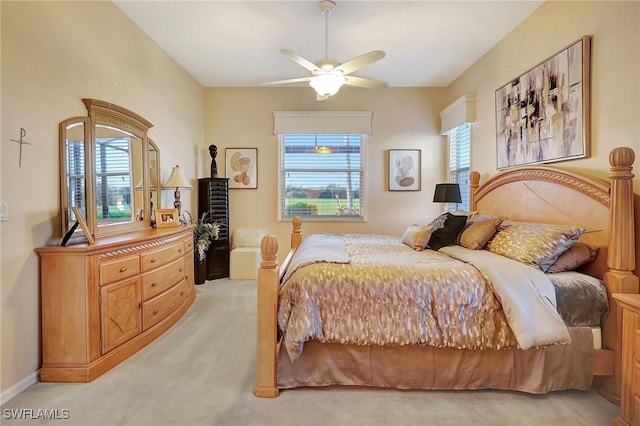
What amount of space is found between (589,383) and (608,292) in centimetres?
57

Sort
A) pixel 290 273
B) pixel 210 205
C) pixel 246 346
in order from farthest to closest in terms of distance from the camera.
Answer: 1. pixel 210 205
2. pixel 246 346
3. pixel 290 273

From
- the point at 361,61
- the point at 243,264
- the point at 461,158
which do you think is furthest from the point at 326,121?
the point at 243,264

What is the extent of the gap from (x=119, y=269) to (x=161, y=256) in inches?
21.2

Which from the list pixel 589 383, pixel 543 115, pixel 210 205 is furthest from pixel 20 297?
pixel 543 115

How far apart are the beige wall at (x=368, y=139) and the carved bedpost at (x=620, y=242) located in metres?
3.20

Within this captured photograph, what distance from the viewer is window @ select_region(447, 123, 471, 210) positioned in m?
4.51

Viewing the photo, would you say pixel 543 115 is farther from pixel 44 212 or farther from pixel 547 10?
pixel 44 212

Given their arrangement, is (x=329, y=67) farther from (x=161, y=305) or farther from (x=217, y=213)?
(x=217, y=213)

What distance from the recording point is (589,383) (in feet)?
6.59

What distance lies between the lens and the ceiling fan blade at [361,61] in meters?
2.69

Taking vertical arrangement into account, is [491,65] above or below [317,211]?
above

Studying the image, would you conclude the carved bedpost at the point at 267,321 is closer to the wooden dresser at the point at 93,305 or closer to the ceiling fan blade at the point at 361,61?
the wooden dresser at the point at 93,305

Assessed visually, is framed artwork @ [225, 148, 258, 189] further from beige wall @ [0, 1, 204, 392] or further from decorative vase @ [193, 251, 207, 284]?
beige wall @ [0, 1, 204, 392]

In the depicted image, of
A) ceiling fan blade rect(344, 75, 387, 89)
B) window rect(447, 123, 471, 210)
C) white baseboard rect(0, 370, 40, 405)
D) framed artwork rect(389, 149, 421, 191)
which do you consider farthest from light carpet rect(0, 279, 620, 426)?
framed artwork rect(389, 149, 421, 191)
